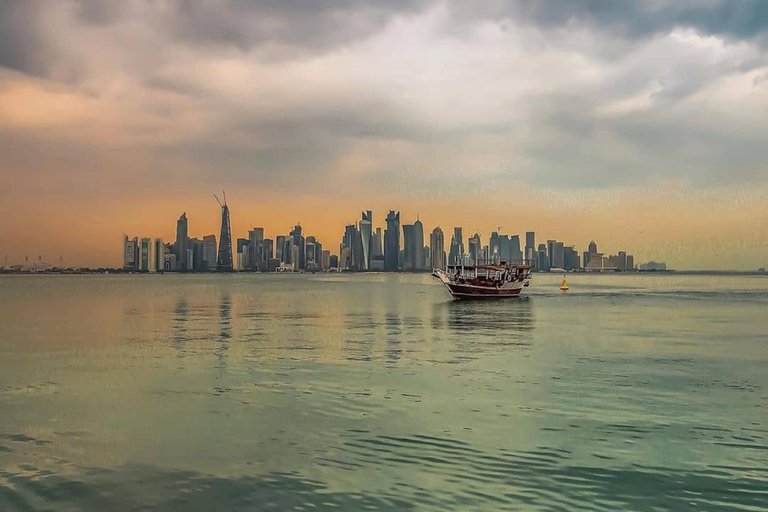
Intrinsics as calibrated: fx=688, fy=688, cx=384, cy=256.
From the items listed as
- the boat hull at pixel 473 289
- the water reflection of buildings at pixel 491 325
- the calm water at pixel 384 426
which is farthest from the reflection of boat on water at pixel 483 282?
the calm water at pixel 384 426

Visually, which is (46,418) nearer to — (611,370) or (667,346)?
(611,370)

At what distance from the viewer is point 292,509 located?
44.4ft

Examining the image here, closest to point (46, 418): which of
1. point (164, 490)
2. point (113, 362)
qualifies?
point (164, 490)

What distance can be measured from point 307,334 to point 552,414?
1205 inches

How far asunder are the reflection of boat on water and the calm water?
61551mm

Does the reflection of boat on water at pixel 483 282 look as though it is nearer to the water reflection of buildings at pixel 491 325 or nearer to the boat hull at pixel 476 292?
the boat hull at pixel 476 292

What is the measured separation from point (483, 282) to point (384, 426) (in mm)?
89918

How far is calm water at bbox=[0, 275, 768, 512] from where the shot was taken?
47.2ft

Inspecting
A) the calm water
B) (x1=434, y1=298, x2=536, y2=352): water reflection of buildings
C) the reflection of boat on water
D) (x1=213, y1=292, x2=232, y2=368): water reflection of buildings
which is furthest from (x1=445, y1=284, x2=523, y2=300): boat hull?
the calm water

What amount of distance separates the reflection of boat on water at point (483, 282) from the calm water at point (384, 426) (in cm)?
6155

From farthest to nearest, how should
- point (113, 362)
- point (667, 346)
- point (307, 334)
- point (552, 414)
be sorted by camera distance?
point (307, 334) → point (667, 346) → point (113, 362) → point (552, 414)

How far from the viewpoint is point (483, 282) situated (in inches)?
4279

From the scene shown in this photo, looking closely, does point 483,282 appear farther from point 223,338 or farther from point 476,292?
point 223,338

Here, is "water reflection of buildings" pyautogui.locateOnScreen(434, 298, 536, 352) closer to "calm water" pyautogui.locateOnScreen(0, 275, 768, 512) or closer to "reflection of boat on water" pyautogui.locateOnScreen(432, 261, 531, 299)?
"calm water" pyautogui.locateOnScreen(0, 275, 768, 512)
